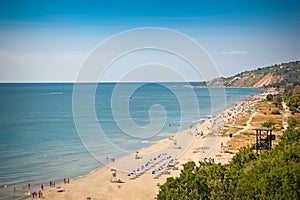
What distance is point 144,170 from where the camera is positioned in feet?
100

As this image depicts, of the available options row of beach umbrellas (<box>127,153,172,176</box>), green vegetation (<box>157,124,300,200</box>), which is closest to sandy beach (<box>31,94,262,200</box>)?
row of beach umbrellas (<box>127,153,172,176</box>)

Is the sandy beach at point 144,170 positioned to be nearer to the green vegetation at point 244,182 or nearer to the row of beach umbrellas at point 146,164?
the row of beach umbrellas at point 146,164

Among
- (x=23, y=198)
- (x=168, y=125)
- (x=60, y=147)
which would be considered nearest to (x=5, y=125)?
(x=60, y=147)

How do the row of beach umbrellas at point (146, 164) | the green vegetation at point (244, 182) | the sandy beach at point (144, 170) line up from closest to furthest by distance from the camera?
1. the green vegetation at point (244, 182)
2. the sandy beach at point (144, 170)
3. the row of beach umbrellas at point (146, 164)

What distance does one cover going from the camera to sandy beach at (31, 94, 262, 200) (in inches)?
967

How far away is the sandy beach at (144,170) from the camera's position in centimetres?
2456

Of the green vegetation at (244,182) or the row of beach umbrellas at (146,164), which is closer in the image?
the green vegetation at (244,182)

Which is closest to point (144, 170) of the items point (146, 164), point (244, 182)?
point (146, 164)

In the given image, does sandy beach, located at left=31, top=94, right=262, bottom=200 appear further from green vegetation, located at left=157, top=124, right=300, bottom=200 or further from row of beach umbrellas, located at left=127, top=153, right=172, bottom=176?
green vegetation, located at left=157, top=124, right=300, bottom=200

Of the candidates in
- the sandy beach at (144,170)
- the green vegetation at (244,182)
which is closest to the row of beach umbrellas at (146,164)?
the sandy beach at (144,170)

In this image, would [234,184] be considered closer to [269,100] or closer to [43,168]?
[43,168]

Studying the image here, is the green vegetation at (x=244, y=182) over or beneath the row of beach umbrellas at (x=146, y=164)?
over

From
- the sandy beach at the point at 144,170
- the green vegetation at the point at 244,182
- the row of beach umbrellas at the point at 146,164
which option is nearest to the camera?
the green vegetation at the point at 244,182

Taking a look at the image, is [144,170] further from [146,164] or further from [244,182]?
[244,182]
